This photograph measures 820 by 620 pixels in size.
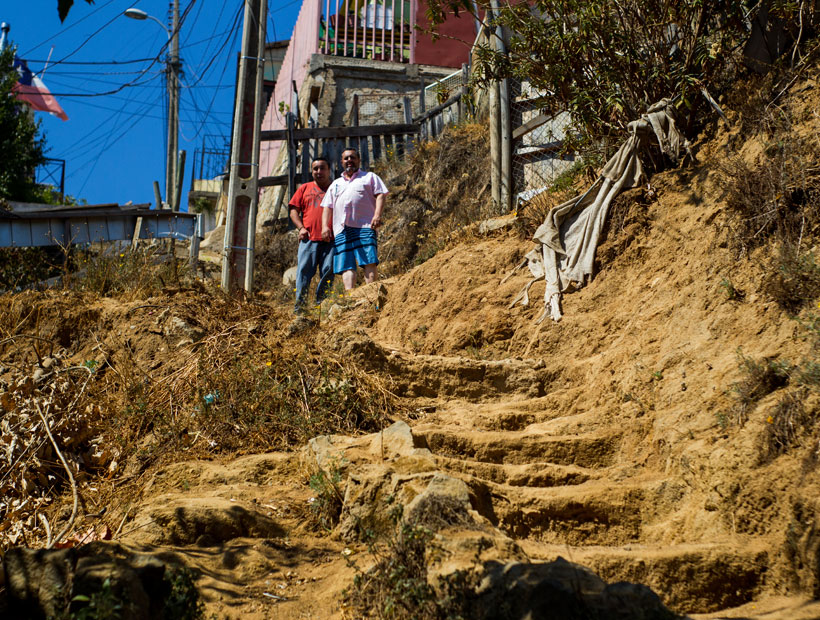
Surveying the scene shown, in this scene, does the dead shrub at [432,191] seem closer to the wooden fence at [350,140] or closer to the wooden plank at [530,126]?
the wooden fence at [350,140]

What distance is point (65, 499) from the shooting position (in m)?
4.37

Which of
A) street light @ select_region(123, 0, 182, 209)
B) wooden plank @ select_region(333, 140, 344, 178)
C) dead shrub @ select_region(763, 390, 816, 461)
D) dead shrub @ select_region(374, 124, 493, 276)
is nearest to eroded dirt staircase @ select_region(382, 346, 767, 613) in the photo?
dead shrub @ select_region(763, 390, 816, 461)

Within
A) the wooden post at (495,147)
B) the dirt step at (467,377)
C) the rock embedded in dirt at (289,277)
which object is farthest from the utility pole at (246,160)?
the rock embedded in dirt at (289,277)

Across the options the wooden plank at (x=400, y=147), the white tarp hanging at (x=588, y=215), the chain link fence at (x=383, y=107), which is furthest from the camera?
the chain link fence at (x=383, y=107)

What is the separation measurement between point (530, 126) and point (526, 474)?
5778mm

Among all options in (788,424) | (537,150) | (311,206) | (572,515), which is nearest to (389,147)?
(537,150)

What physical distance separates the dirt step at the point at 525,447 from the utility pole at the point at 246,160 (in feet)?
15.4

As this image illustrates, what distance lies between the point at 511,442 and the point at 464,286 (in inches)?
111

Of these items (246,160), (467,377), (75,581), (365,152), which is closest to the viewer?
(75,581)

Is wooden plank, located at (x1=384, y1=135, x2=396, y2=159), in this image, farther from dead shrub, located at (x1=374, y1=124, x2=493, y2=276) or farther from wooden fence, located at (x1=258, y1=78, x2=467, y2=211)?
dead shrub, located at (x1=374, y1=124, x2=493, y2=276)

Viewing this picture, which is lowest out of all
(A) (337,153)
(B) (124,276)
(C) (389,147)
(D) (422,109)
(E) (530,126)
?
(B) (124,276)

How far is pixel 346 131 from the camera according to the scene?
564 inches

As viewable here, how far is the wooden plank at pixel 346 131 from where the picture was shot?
13867mm

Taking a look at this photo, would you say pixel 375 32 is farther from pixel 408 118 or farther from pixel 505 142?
pixel 505 142
